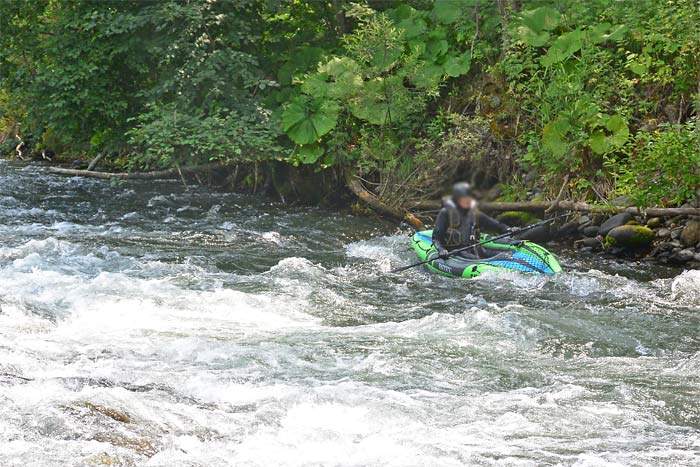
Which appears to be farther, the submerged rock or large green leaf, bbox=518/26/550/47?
large green leaf, bbox=518/26/550/47

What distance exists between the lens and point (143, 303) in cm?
737

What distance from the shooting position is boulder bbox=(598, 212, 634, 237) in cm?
1027

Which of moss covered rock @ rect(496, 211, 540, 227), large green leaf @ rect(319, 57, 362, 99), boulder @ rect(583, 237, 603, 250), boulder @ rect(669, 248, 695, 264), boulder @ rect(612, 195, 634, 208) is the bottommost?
boulder @ rect(583, 237, 603, 250)

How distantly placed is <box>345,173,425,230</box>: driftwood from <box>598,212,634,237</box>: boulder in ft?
7.34

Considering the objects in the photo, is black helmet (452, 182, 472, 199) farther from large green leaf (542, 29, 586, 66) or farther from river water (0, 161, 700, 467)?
large green leaf (542, 29, 586, 66)

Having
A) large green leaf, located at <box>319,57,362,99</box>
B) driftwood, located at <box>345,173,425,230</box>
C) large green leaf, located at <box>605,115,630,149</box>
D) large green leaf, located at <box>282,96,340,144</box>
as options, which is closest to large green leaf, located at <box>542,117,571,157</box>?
large green leaf, located at <box>605,115,630,149</box>

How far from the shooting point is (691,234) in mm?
9703

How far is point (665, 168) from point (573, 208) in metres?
1.45

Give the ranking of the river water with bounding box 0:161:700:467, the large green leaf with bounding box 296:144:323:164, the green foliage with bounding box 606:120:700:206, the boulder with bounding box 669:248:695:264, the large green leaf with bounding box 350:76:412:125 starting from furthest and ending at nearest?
1. the large green leaf with bounding box 296:144:323:164
2. the large green leaf with bounding box 350:76:412:125
3. the boulder with bounding box 669:248:695:264
4. the green foliage with bounding box 606:120:700:206
5. the river water with bounding box 0:161:700:467

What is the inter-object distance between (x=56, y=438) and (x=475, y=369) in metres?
2.78

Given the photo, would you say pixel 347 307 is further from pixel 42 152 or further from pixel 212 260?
pixel 42 152

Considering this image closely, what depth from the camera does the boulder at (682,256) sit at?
9.48m

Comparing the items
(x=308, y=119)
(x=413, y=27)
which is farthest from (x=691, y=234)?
(x=308, y=119)

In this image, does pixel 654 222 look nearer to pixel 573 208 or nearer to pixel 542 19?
pixel 573 208
